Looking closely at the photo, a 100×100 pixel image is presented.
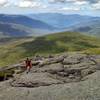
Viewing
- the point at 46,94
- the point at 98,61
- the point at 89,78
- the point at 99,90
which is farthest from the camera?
the point at 98,61

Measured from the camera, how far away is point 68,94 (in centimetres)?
5069

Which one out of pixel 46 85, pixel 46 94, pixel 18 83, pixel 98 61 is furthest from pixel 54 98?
pixel 98 61

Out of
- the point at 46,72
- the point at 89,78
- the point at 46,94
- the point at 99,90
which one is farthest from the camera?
the point at 46,72

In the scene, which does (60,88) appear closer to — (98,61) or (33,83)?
(33,83)

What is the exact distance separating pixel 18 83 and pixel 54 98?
12008 mm

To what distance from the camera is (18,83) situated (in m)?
59.5

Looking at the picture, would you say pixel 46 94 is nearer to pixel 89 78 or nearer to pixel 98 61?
pixel 89 78

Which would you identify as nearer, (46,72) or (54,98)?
(54,98)

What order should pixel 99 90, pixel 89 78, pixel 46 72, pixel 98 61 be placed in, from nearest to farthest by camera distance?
pixel 99 90 < pixel 89 78 < pixel 46 72 < pixel 98 61

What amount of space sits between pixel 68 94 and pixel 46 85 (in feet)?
25.4

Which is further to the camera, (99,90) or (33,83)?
(33,83)

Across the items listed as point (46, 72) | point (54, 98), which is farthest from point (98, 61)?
point (54, 98)

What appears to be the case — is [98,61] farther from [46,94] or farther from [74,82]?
[46,94]

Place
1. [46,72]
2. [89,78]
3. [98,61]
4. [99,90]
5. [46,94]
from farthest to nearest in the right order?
[98,61] < [46,72] < [89,78] < [46,94] < [99,90]
